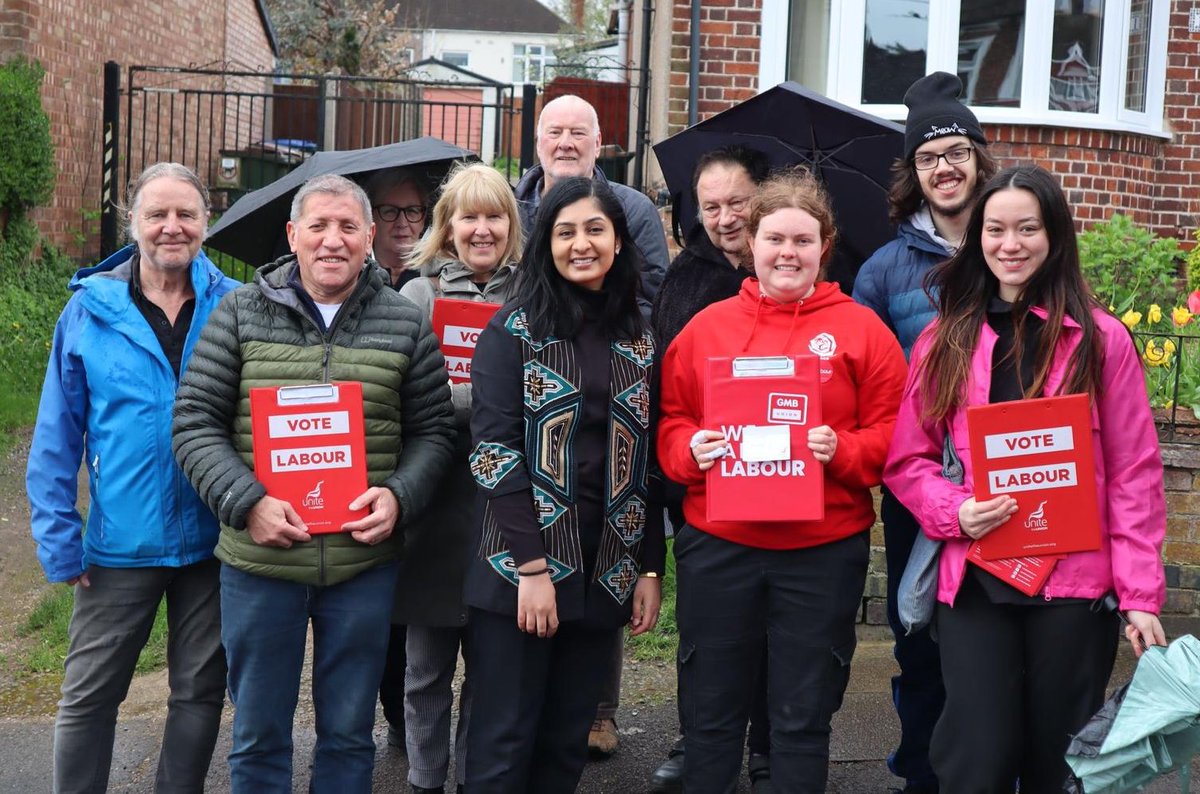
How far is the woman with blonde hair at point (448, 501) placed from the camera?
421cm

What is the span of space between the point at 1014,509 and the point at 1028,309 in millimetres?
546

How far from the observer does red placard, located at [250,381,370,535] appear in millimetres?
3637

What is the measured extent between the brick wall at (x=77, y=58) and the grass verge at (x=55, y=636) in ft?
22.6

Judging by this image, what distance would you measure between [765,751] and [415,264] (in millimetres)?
2016

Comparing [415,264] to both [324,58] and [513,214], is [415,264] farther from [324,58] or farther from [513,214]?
[324,58]

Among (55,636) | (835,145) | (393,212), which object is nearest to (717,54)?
(835,145)

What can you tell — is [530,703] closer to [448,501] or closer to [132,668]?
[448,501]

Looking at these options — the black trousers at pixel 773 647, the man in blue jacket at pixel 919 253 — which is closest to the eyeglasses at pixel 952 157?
the man in blue jacket at pixel 919 253

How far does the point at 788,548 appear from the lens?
366 centimetres

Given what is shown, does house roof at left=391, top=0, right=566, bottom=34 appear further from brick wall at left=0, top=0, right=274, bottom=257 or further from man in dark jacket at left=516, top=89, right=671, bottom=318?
man in dark jacket at left=516, top=89, right=671, bottom=318

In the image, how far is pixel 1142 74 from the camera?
10.6 m

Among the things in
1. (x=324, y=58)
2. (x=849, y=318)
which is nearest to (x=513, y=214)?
(x=849, y=318)

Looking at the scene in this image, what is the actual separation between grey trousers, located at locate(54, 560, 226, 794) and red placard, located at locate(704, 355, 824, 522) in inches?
63.0

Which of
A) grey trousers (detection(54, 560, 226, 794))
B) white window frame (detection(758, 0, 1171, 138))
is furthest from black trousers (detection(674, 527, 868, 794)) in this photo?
white window frame (detection(758, 0, 1171, 138))
